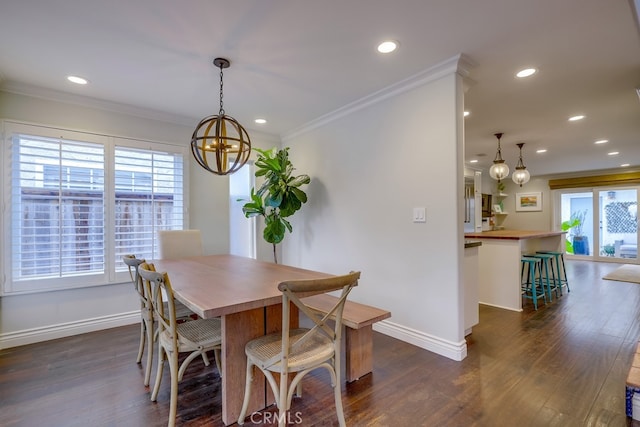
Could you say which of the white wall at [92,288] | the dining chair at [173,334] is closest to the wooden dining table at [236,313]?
the dining chair at [173,334]

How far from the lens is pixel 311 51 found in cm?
232

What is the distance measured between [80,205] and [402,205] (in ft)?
10.9

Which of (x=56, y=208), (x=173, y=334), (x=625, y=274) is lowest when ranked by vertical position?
(x=625, y=274)

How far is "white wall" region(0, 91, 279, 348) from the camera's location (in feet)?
9.36

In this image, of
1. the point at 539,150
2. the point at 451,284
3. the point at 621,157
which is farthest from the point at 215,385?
the point at 621,157

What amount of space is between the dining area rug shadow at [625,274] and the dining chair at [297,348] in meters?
6.66

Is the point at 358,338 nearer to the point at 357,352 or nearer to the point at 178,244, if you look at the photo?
the point at 357,352

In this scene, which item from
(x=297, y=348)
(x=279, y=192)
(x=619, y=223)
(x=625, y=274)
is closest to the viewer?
(x=297, y=348)

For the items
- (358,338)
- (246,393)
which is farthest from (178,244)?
(358,338)

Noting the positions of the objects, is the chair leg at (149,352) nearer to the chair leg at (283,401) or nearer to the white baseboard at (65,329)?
the chair leg at (283,401)

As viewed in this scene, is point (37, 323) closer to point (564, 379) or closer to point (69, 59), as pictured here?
point (69, 59)

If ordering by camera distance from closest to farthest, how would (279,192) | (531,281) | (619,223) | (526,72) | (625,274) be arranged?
(526,72), (279,192), (531,281), (625,274), (619,223)

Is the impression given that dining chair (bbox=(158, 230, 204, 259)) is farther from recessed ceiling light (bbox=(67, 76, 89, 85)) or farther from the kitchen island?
the kitchen island

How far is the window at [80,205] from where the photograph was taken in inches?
112
